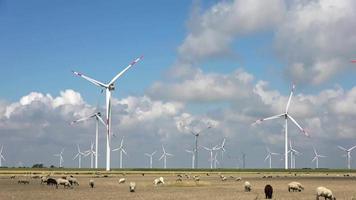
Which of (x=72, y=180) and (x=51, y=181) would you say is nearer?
(x=72, y=180)

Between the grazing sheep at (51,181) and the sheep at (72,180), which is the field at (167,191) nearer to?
the sheep at (72,180)

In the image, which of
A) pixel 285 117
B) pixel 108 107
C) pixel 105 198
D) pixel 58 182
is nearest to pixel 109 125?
pixel 108 107

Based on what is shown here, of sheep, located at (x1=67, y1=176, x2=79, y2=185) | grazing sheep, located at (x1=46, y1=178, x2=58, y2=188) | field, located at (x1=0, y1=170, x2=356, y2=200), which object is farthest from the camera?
grazing sheep, located at (x1=46, y1=178, x2=58, y2=188)

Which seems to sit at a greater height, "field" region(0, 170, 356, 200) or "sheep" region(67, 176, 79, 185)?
"sheep" region(67, 176, 79, 185)

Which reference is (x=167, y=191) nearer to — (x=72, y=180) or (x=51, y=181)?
(x=72, y=180)

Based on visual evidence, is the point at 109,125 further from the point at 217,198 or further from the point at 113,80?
the point at 217,198

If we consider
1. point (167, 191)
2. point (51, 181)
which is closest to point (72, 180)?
point (51, 181)

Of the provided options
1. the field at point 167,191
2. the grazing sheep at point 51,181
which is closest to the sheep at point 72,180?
the field at point 167,191

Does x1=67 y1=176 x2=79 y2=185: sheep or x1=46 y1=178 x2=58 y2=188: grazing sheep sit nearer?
x1=67 y1=176 x2=79 y2=185: sheep

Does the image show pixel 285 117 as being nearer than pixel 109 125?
No

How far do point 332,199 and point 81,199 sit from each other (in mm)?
20405

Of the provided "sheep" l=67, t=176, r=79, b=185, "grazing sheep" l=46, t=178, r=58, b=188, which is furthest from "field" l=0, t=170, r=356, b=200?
"grazing sheep" l=46, t=178, r=58, b=188

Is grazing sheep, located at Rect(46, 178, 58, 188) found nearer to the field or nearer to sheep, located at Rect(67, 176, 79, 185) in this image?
the field

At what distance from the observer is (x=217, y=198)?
4706 centimetres
